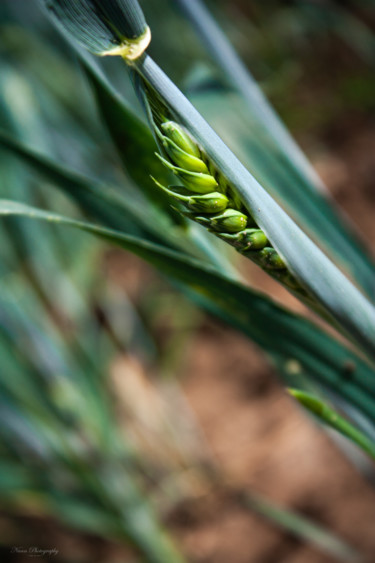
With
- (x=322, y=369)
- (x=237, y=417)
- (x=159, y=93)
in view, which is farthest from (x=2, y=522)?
(x=159, y=93)

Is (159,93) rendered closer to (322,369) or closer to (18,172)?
(322,369)

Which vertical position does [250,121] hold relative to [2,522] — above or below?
above

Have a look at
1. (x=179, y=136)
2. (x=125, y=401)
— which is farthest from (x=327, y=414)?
(x=125, y=401)

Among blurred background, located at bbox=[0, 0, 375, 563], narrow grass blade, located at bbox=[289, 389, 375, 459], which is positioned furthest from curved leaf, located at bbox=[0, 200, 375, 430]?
blurred background, located at bbox=[0, 0, 375, 563]

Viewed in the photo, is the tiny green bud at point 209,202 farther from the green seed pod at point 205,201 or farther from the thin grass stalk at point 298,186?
the thin grass stalk at point 298,186

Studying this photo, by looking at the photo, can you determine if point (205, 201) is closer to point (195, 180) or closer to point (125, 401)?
point (195, 180)
